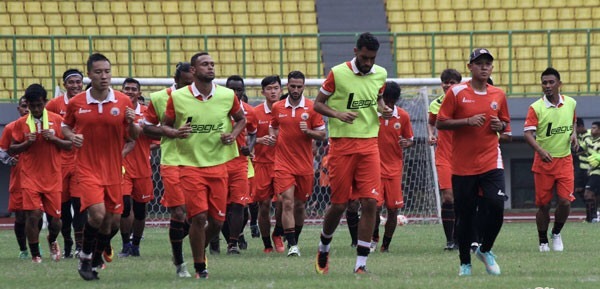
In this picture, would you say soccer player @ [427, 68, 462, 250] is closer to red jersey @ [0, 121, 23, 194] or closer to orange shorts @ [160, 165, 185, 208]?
red jersey @ [0, 121, 23, 194]

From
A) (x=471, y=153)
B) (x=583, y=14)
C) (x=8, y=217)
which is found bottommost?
(x=8, y=217)

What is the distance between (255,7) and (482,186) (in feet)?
63.4

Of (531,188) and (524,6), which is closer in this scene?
(531,188)

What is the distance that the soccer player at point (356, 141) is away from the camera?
11219 mm

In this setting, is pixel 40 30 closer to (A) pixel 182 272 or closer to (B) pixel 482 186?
(A) pixel 182 272

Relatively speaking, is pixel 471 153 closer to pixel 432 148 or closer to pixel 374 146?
pixel 374 146

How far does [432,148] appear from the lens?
23719 millimetres

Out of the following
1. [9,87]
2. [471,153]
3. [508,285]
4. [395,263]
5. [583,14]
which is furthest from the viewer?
[583,14]

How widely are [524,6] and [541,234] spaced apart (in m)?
15.7

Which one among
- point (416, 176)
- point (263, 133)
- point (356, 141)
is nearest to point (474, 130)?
point (356, 141)

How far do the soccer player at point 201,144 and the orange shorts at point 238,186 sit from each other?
2.70 metres

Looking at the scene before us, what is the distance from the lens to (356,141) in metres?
11.3

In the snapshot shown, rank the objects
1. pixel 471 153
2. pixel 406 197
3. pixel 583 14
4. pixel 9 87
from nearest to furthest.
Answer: pixel 471 153, pixel 406 197, pixel 9 87, pixel 583 14

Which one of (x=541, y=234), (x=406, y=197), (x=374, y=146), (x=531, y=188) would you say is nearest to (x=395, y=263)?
(x=374, y=146)
